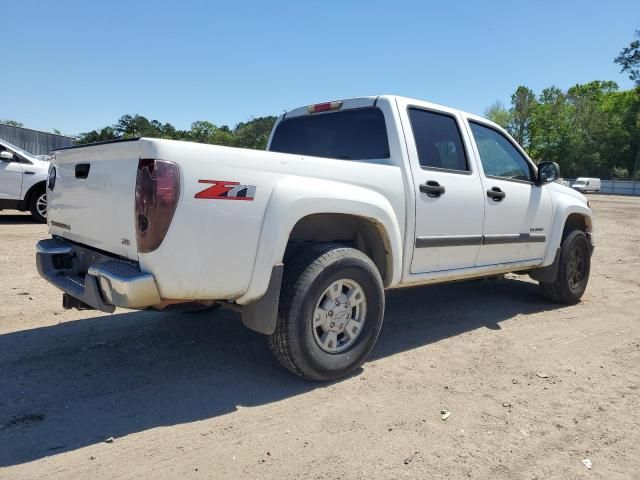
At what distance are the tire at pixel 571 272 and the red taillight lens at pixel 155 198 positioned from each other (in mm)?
A: 4549

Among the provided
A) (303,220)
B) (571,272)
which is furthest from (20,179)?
(571,272)

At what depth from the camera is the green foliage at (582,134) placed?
66500mm

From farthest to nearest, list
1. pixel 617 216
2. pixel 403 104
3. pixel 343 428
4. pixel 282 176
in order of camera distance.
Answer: pixel 617 216
pixel 403 104
pixel 282 176
pixel 343 428

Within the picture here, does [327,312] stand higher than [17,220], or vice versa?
[327,312]

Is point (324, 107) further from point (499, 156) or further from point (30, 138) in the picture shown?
point (30, 138)

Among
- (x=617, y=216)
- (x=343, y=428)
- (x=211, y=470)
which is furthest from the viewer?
(x=617, y=216)

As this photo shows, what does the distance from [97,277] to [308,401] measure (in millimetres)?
1459

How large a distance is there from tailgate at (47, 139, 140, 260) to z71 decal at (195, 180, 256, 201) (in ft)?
1.33

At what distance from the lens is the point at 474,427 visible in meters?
2.84

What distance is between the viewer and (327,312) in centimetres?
332

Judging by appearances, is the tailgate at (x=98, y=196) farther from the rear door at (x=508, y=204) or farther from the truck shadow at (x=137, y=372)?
the rear door at (x=508, y=204)

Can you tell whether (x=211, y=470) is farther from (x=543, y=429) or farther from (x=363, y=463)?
(x=543, y=429)

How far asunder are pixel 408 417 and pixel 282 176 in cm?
162

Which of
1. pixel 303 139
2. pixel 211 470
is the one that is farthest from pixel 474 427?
pixel 303 139
